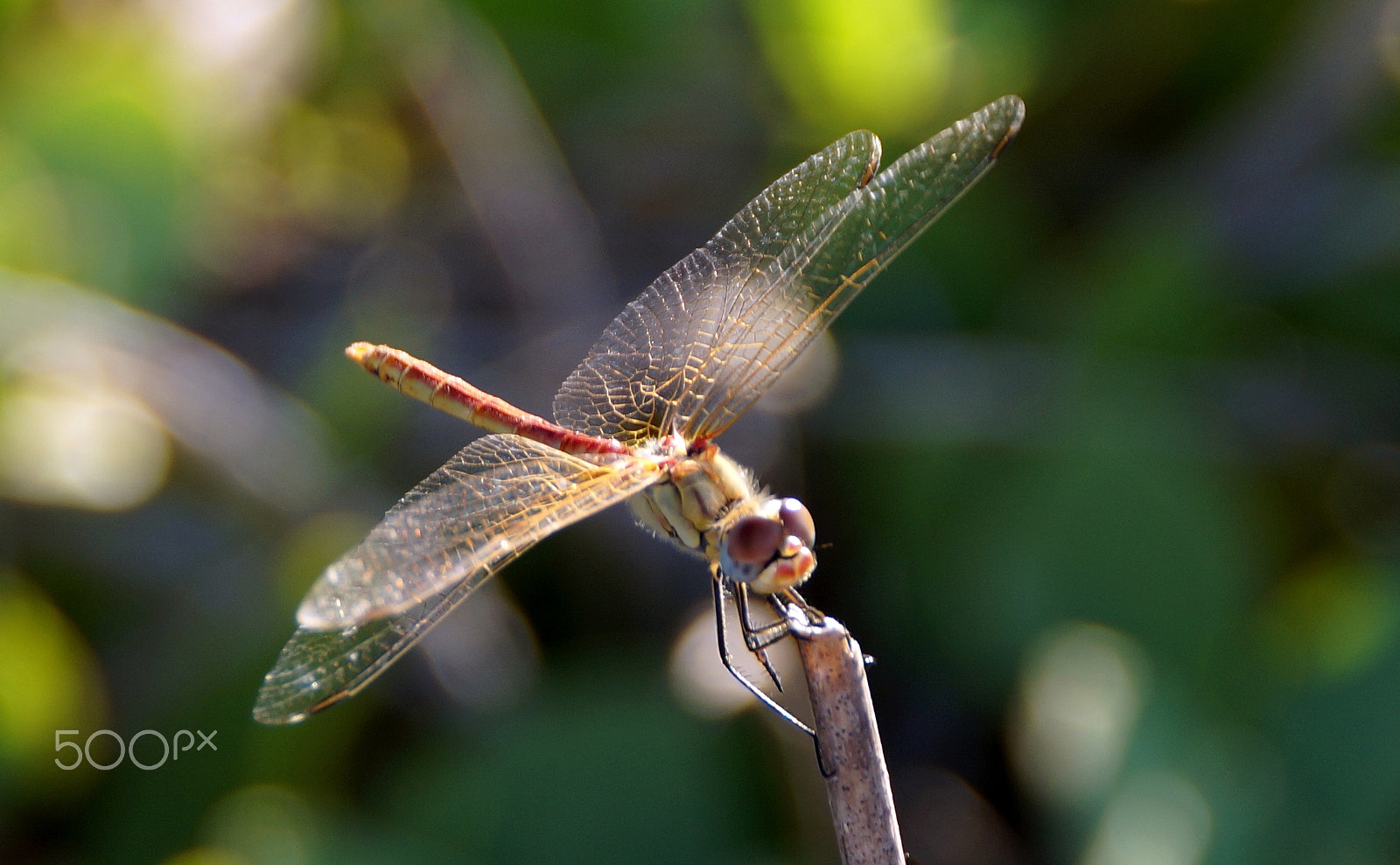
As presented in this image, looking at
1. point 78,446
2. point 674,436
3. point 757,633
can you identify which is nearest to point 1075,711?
point 757,633

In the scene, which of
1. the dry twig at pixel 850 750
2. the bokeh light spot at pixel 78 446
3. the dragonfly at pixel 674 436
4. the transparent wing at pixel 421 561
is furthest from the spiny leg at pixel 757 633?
the bokeh light spot at pixel 78 446

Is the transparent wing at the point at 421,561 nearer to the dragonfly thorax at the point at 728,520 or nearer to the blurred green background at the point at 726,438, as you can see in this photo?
the dragonfly thorax at the point at 728,520

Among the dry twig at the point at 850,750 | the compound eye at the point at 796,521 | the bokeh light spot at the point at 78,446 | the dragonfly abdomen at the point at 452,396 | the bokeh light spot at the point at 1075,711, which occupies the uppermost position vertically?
the bokeh light spot at the point at 78,446

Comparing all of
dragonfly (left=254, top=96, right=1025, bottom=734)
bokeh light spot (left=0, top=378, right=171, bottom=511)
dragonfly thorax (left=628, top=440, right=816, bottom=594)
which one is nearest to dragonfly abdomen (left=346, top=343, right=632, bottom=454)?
dragonfly (left=254, top=96, right=1025, bottom=734)

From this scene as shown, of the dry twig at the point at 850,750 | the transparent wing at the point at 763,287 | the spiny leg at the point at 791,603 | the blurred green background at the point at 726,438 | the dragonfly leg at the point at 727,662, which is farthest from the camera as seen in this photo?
the blurred green background at the point at 726,438

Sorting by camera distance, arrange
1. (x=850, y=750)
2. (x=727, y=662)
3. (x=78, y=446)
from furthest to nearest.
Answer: (x=78, y=446) → (x=727, y=662) → (x=850, y=750)

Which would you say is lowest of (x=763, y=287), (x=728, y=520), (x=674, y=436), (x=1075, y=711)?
(x=1075, y=711)

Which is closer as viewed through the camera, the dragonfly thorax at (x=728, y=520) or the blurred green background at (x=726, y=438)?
the dragonfly thorax at (x=728, y=520)

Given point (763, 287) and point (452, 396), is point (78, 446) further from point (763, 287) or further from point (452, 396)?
point (763, 287)

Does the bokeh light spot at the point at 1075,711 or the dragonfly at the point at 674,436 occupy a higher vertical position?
the dragonfly at the point at 674,436
